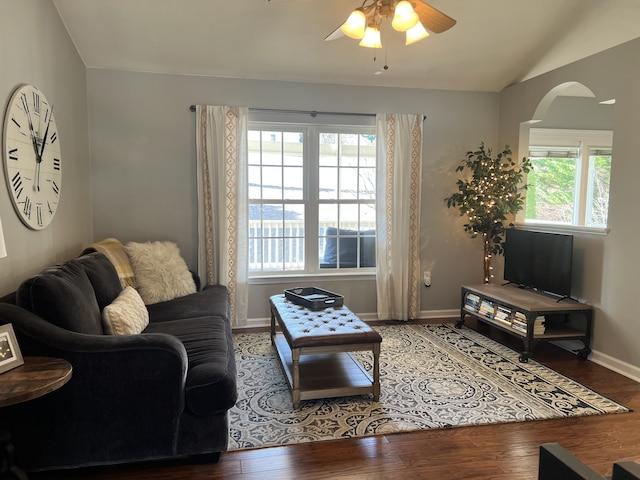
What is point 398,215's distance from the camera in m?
4.46

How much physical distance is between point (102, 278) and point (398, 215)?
289 centimetres

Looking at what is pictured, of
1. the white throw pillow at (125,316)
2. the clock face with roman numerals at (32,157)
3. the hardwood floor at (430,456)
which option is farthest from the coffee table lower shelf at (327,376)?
the clock face with roman numerals at (32,157)

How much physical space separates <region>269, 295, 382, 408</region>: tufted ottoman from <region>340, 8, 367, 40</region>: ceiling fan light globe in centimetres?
187

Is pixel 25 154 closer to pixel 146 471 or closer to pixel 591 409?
pixel 146 471

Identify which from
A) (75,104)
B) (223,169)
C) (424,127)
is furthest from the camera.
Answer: (424,127)

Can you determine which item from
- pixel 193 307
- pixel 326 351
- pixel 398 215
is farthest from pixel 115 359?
pixel 398 215

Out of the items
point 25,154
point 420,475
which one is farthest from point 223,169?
point 420,475

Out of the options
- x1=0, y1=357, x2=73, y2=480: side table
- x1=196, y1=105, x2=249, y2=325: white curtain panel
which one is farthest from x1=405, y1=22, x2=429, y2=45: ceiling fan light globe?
x1=0, y1=357, x2=73, y2=480: side table

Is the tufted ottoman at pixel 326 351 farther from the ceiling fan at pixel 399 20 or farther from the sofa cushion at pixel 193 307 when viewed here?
the ceiling fan at pixel 399 20

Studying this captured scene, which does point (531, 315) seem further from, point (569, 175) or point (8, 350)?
point (8, 350)

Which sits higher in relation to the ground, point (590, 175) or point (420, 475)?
point (590, 175)

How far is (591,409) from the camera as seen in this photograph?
8.70 ft

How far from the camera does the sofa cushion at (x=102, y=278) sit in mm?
2538

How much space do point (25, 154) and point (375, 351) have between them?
2482 millimetres
